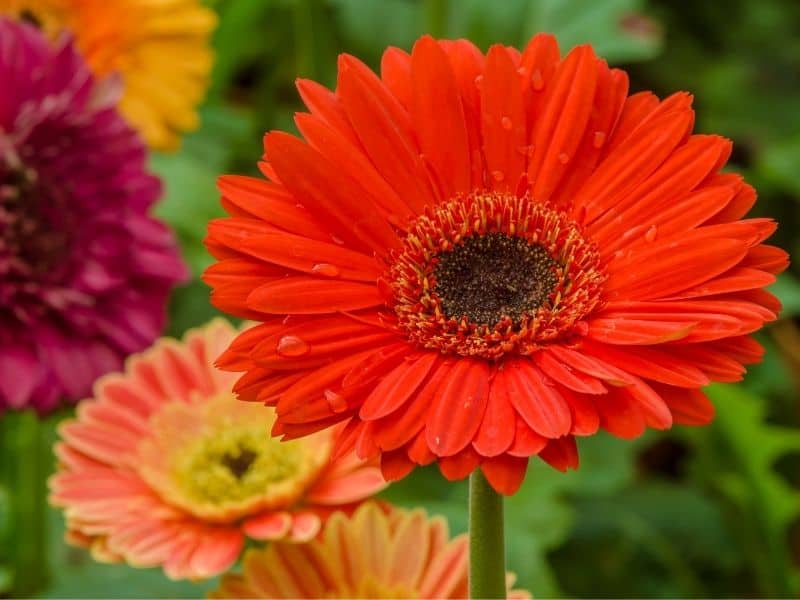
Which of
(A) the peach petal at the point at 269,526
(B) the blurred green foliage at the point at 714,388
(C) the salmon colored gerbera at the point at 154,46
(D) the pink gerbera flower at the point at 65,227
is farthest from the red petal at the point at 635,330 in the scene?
(C) the salmon colored gerbera at the point at 154,46

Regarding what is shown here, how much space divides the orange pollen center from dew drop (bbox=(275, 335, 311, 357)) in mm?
79

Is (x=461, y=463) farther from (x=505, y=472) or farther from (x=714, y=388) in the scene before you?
(x=714, y=388)

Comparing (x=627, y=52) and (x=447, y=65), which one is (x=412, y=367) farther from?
(x=627, y=52)

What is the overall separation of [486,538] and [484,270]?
20 centimetres

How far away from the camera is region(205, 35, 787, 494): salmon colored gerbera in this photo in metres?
0.54

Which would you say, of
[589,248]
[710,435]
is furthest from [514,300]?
[710,435]

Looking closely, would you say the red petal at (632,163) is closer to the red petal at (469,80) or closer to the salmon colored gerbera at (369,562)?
the red petal at (469,80)

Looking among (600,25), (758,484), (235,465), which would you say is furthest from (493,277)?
(600,25)

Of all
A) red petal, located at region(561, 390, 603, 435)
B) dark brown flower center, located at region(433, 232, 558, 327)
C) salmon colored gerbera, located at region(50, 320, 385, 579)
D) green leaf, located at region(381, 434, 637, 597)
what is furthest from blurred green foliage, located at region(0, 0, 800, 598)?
red petal, located at region(561, 390, 603, 435)

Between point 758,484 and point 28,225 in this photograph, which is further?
point 758,484

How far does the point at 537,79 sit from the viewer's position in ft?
2.10

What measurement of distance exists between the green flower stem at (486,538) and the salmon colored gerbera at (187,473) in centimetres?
14

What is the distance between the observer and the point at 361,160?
2.09ft

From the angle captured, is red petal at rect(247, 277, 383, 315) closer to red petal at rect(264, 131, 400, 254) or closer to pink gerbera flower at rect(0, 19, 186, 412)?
red petal at rect(264, 131, 400, 254)
